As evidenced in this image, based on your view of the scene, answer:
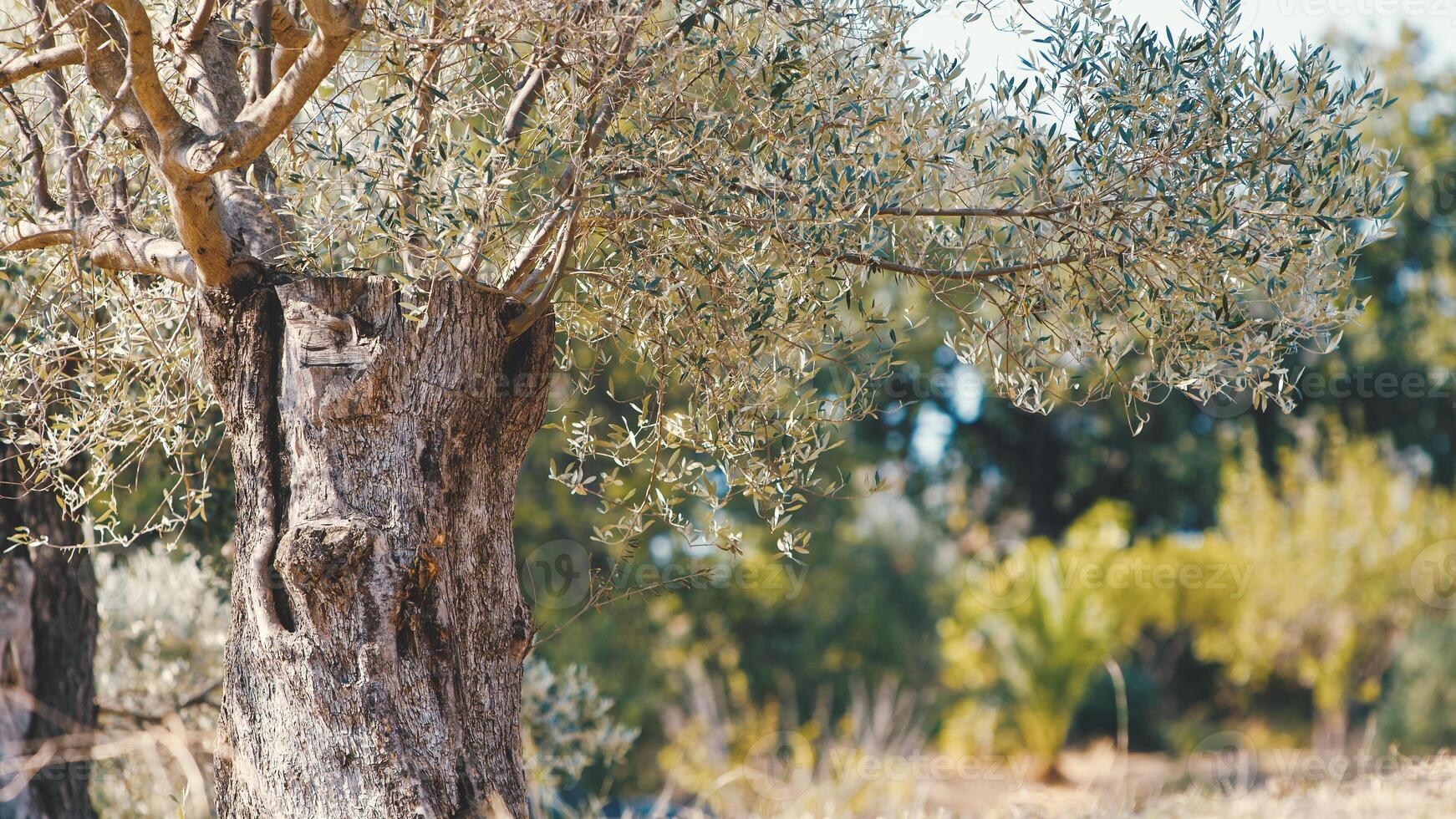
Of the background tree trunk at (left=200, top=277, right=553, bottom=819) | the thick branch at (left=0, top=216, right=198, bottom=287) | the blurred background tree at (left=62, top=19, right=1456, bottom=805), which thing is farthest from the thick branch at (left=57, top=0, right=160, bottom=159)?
the blurred background tree at (left=62, top=19, right=1456, bottom=805)

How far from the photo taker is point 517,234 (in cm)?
385

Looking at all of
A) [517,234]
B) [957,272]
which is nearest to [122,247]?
[517,234]

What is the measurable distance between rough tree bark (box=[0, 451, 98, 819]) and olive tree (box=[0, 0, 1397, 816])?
185cm

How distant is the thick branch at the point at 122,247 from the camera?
3509 millimetres

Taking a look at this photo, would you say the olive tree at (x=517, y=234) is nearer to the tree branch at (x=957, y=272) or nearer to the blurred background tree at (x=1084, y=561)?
the tree branch at (x=957, y=272)

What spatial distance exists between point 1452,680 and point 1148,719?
6307mm

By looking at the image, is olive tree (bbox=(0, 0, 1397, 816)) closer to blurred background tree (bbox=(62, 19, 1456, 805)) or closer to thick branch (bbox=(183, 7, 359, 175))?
thick branch (bbox=(183, 7, 359, 175))

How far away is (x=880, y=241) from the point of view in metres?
3.43

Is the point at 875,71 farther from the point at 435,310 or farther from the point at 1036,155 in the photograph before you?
the point at 435,310

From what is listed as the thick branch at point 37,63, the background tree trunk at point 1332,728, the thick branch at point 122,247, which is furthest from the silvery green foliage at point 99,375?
the background tree trunk at point 1332,728

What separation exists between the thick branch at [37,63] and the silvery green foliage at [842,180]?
607mm

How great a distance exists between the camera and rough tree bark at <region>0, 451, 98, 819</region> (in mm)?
5047

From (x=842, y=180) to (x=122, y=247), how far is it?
2.38 metres

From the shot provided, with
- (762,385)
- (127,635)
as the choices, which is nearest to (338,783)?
(762,385)
